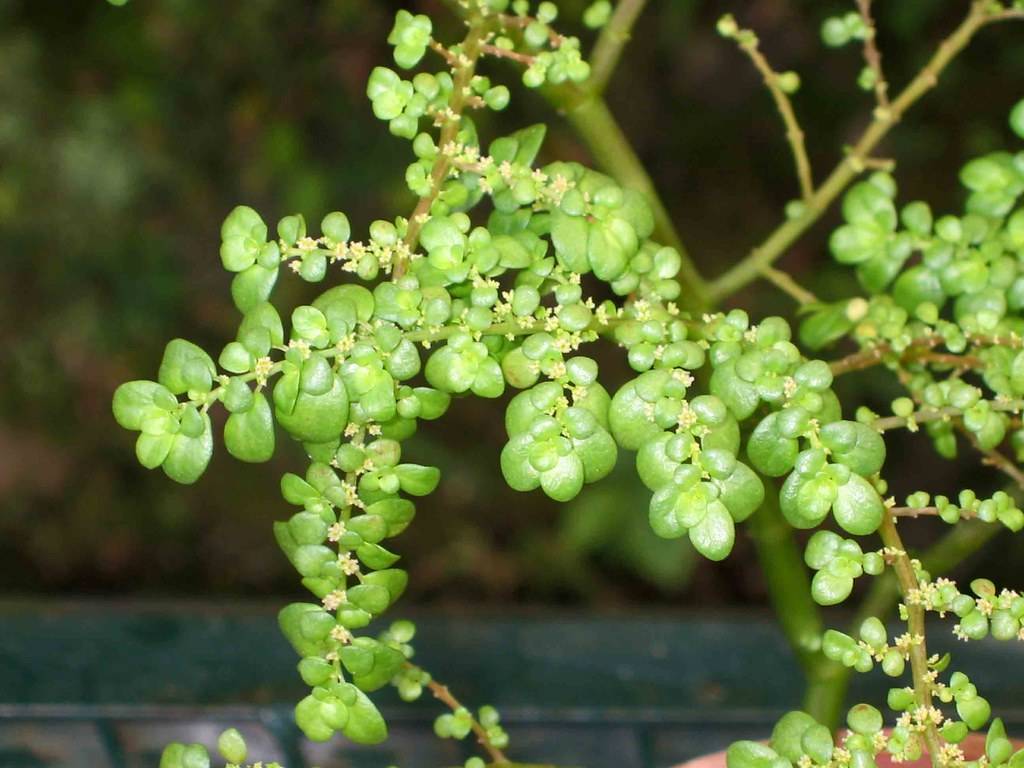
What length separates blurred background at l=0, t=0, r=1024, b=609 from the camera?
1941mm

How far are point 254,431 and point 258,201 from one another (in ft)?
4.99

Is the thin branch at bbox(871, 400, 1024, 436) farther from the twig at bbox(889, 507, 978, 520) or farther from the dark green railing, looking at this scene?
the dark green railing

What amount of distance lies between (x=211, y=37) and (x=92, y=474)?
0.73 meters

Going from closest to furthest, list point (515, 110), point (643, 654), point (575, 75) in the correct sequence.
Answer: point (575, 75)
point (643, 654)
point (515, 110)

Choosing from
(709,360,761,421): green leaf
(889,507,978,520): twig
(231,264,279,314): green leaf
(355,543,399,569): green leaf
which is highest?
(231,264,279,314): green leaf

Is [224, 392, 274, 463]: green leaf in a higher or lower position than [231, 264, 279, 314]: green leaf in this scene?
lower

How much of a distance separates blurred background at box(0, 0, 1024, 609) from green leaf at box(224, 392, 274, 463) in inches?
51.1

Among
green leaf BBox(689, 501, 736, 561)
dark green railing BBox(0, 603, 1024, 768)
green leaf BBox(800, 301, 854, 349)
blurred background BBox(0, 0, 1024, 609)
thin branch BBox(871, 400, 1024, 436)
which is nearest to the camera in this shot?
green leaf BBox(689, 501, 736, 561)

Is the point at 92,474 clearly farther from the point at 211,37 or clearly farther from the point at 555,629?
the point at 555,629

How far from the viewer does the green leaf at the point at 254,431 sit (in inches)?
Result: 23.1

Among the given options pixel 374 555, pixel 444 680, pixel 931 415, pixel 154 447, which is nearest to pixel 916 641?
pixel 931 415

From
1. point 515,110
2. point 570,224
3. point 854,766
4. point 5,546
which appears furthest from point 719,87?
point 854,766

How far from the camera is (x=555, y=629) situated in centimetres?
119

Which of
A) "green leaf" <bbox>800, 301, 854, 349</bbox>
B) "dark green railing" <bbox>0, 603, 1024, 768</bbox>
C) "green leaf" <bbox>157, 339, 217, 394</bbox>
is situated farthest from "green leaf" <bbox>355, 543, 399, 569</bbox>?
"dark green railing" <bbox>0, 603, 1024, 768</bbox>
